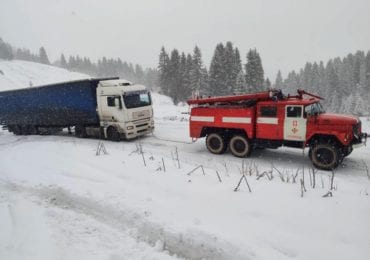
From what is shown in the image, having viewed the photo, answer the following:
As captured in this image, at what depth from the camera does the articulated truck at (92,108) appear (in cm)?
1734

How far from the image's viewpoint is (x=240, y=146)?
516 inches

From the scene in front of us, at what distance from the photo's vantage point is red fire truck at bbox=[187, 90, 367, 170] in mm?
10781

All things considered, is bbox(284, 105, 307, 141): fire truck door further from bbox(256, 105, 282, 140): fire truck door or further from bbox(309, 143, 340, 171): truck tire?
bbox(309, 143, 340, 171): truck tire

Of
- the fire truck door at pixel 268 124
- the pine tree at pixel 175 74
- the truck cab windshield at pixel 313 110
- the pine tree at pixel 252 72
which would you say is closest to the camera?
the truck cab windshield at pixel 313 110

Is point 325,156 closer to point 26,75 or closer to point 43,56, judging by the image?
point 26,75

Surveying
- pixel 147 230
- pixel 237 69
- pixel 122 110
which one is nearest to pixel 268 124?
pixel 147 230

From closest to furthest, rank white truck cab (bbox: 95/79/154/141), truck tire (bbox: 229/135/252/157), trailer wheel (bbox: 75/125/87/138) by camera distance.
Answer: truck tire (bbox: 229/135/252/157) < white truck cab (bbox: 95/79/154/141) < trailer wheel (bbox: 75/125/87/138)

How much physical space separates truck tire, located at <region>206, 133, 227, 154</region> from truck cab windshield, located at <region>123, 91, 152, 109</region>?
5.85 metres

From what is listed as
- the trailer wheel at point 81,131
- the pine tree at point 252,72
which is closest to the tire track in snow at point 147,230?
the trailer wheel at point 81,131

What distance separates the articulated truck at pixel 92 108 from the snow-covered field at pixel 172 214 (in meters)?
6.39

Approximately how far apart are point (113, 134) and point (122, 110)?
1.69 metres

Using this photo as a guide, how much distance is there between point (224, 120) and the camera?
522 inches

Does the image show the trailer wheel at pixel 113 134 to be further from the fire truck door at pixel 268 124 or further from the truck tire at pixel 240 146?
the fire truck door at pixel 268 124

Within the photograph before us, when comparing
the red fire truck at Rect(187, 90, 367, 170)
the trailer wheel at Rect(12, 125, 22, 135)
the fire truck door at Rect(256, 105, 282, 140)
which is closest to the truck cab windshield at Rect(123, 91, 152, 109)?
the red fire truck at Rect(187, 90, 367, 170)
